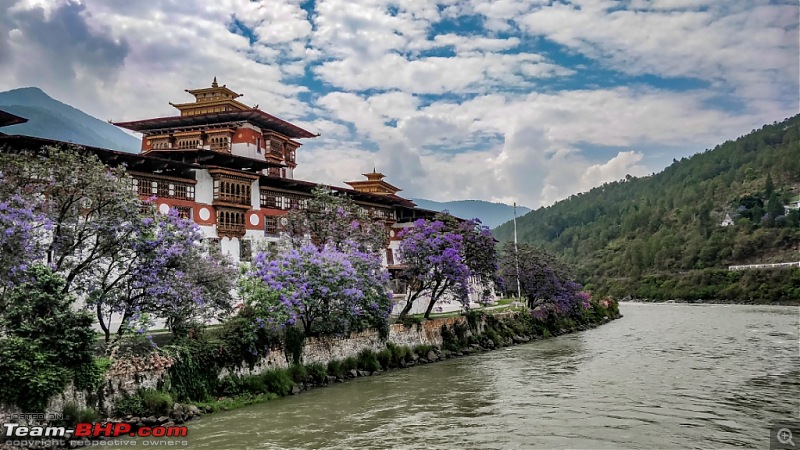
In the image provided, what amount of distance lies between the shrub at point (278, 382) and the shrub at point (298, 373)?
600 millimetres

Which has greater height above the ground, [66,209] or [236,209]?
[236,209]

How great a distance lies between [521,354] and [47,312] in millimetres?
26582

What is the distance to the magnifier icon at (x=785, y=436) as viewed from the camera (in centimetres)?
1580

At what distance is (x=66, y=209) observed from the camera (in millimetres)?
21438

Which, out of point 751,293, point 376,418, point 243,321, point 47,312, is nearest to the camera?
point 47,312

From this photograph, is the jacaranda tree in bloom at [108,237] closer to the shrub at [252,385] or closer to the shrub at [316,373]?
the shrub at [252,385]

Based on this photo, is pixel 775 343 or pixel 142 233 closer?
pixel 142 233

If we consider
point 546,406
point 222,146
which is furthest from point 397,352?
point 222,146

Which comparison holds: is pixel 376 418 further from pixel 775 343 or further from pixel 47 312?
pixel 775 343

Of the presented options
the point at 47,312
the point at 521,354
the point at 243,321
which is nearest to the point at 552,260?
the point at 521,354

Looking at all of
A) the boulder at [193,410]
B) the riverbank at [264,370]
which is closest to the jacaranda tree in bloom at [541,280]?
the riverbank at [264,370]

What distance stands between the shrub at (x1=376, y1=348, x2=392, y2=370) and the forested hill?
305 feet

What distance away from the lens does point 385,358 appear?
3125 cm

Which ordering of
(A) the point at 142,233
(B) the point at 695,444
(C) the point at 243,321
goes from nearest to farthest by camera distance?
(B) the point at 695,444 < (A) the point at 142,233 < (C) the point at 243,321
